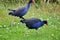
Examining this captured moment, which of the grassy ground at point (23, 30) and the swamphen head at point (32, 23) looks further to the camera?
the grassy ground at point (23, 30)

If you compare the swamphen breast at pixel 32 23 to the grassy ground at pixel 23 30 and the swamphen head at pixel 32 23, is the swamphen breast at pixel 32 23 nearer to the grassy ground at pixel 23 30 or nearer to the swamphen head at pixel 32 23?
the swamphen head at pixel 32 23

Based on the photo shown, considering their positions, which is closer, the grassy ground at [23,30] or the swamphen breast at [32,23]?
the swamphen breast at [32,23]

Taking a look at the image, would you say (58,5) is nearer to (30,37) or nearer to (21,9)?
(21,9)

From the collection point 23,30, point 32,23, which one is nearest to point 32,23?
point 32,23

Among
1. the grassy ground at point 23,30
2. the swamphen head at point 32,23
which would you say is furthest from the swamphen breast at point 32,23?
the grassy ground at point 23,30

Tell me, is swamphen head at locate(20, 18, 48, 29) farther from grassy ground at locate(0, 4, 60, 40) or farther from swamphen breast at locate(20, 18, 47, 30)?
grassy ground at locate(0, 4, 60, 40)

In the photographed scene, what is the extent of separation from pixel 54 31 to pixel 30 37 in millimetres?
1693

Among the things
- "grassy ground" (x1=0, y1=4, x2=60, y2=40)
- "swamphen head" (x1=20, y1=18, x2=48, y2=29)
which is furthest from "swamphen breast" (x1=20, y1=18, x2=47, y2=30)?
"grassy ground" (x1=0, y1=4, x2=60, y2=40)

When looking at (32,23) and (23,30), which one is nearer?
(32,23)

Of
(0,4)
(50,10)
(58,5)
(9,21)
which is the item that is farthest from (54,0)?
(9,21)

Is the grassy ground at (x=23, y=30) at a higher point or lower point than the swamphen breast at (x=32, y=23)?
lower

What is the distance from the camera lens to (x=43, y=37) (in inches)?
374

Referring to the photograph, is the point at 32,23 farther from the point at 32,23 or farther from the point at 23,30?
the point at 23,30

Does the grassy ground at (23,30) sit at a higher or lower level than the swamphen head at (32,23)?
lower
